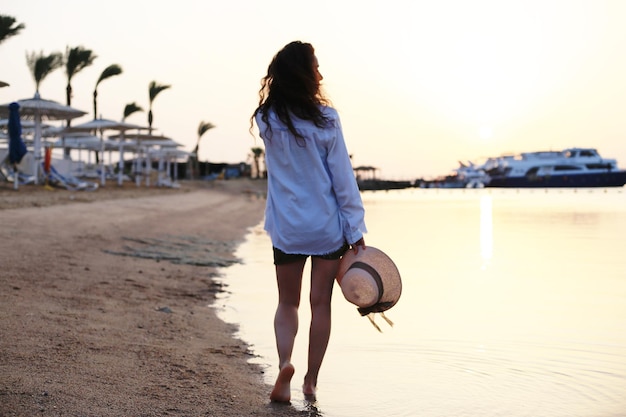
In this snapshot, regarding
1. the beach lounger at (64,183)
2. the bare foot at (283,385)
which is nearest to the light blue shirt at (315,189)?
the bare foot at (283,385)

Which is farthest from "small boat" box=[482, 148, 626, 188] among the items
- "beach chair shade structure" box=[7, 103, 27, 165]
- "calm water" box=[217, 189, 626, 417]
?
"calm water" box=[217, 189, 626, 417]

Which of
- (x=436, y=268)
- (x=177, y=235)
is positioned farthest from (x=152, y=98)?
(x=436, y=268)

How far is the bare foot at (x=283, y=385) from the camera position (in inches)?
136

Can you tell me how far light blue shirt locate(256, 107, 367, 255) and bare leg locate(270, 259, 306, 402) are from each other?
139 mm

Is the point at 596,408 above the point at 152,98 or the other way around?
the other way around

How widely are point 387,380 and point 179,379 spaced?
119cm

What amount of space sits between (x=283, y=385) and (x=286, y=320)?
30 cm

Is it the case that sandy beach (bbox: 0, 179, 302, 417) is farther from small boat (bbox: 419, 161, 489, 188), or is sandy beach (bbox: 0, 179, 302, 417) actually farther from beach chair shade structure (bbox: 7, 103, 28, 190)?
small boat (bbox: 419, 161, 489, 188)

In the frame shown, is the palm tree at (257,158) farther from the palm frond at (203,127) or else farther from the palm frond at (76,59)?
the palm frond at (76,59)

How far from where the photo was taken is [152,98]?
4800cm

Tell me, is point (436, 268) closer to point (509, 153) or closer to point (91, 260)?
point (91, 260)

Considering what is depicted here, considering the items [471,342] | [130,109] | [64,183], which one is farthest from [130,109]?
[471,342]

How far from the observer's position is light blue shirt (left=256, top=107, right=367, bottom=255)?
333cm

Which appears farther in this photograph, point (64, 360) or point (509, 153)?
point (509, 153)
